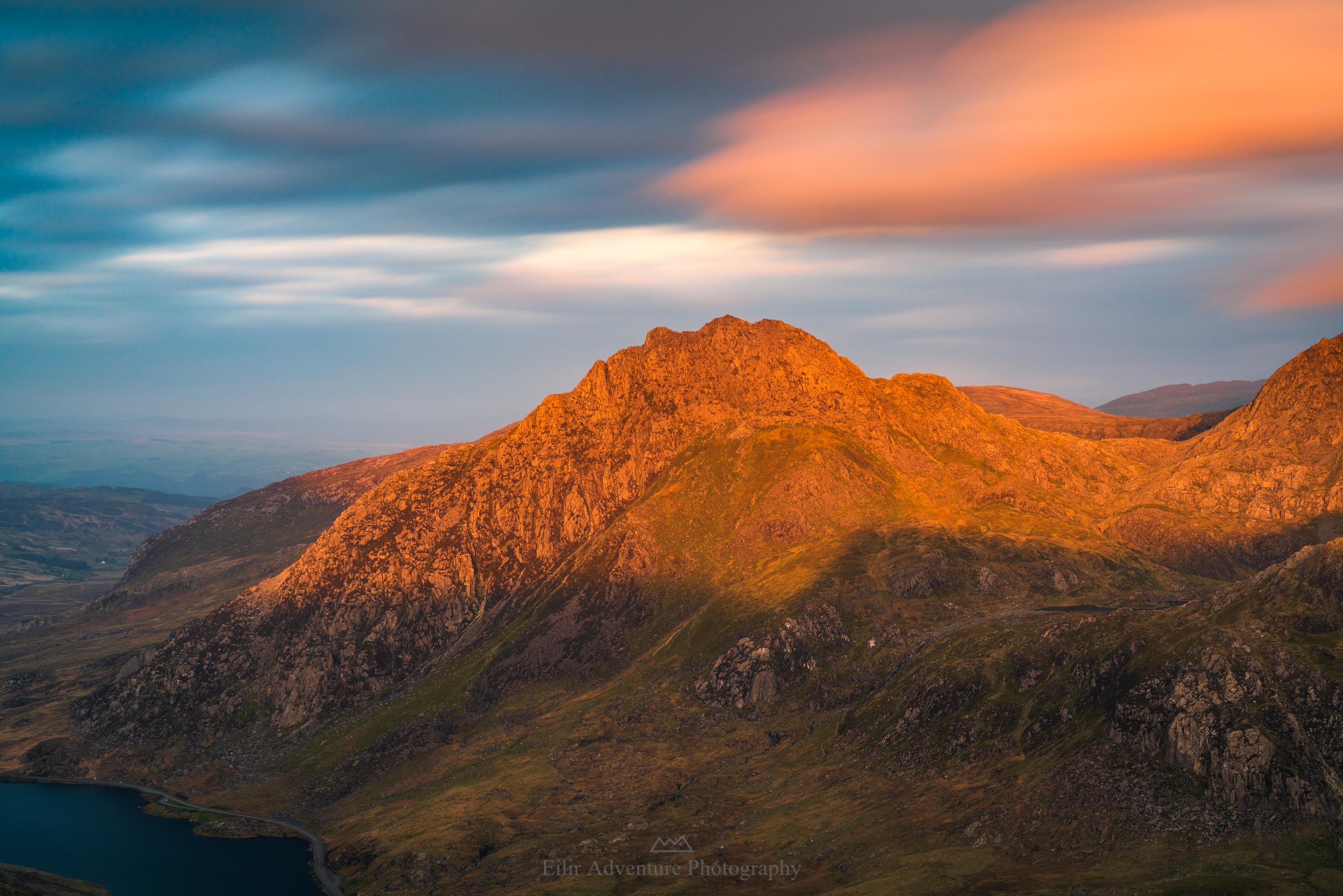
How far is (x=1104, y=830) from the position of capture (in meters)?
141

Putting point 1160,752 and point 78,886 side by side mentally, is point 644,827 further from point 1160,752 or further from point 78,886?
point 78,886

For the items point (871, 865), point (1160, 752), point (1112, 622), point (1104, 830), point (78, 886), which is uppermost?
point (1112, 622)

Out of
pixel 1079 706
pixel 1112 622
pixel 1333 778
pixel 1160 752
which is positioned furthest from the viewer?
pixel 1112 622

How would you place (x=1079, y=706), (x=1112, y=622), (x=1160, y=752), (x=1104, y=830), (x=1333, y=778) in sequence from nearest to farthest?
(x=1333, y=778) → (x=1104, y=830) → (x=1160, y=752) → (x=1079, y=706) → (x=1112, y=622)

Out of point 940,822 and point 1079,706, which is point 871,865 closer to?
point 940,822

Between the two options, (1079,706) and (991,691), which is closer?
(1079,706)

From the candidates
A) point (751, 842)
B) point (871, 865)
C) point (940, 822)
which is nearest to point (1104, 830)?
point (940, 822)

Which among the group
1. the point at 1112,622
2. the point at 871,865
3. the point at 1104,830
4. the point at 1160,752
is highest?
the point at 1112,622

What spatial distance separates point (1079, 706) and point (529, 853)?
403 feet

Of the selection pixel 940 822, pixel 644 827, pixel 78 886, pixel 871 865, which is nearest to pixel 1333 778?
pixel 940 822

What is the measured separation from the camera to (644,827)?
193750mm

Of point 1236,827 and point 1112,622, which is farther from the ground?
point 1112,622

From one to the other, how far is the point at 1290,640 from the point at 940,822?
7262 cm

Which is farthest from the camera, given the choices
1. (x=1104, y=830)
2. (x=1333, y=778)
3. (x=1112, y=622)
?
(x=1112, y=622)
